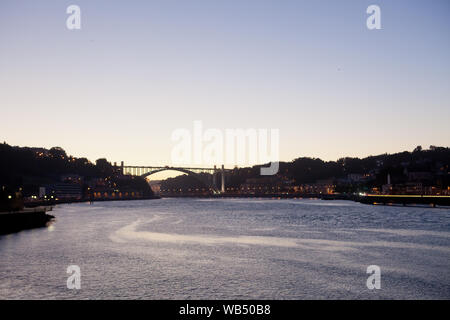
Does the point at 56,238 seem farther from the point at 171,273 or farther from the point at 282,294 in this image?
the point at 282,294

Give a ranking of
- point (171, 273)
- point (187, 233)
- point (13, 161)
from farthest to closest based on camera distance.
Result: point (13, 161) → point (187, 233) → point (171, 273)

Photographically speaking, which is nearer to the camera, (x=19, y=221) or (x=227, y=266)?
(x=227, y=266)

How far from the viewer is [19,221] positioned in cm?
5306

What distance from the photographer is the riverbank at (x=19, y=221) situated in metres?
49.7

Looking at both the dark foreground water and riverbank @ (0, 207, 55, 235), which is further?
riverbank @ (0, 207, 55, 235)

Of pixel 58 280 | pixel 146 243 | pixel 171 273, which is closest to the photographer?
pixel 58 280

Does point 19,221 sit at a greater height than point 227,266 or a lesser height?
greater

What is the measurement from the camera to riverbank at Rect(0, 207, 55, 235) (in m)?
49.7

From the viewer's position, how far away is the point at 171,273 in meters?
24.6

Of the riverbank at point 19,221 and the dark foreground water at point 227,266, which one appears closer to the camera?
the dark foreground water at point 227,266
